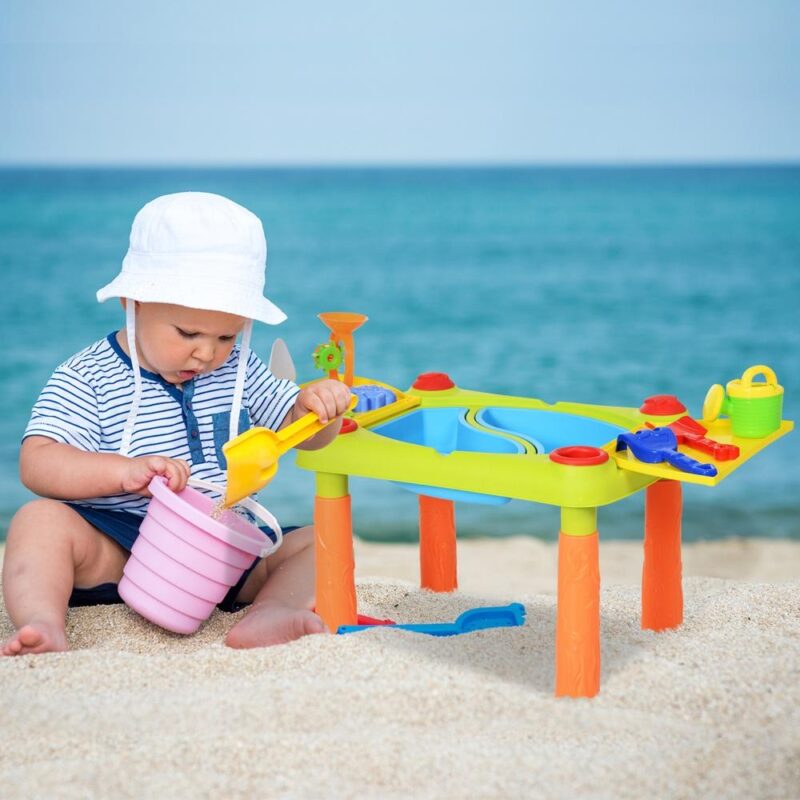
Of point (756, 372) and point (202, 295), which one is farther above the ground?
point (202, 295)

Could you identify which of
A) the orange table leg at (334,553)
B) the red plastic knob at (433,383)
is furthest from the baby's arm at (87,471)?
the red plastic knob at (433,383)

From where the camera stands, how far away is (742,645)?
1671 millimetres

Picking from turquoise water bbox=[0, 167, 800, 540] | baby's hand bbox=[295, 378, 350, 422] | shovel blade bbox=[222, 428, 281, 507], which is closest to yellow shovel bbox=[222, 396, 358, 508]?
shovel blade bbox=[222, 428, 281, 507]

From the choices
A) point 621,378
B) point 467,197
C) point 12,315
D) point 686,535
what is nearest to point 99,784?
point 686,535

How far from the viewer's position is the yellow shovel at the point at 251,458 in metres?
1.55

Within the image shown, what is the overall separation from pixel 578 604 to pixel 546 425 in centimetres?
49

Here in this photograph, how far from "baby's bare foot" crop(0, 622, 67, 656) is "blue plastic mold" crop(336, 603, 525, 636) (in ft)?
1.29

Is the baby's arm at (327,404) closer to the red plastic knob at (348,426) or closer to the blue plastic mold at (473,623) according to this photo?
the red plastic knob at (348,426)

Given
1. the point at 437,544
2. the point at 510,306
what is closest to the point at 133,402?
the point at 437,544

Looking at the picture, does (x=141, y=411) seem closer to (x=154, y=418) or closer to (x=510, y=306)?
(x=154, y=418)

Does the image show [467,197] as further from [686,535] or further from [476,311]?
[686,535]

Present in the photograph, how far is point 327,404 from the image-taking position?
1751 millimetres

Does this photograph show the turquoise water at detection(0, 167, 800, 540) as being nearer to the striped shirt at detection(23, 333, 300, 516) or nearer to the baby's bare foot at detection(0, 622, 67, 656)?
the striped shirt at detection(23, 333, 300, 516)

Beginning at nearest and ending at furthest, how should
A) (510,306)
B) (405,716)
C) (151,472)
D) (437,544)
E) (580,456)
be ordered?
(405,716) → (580,456) → (151,472) → (437,544) → (510,306)
